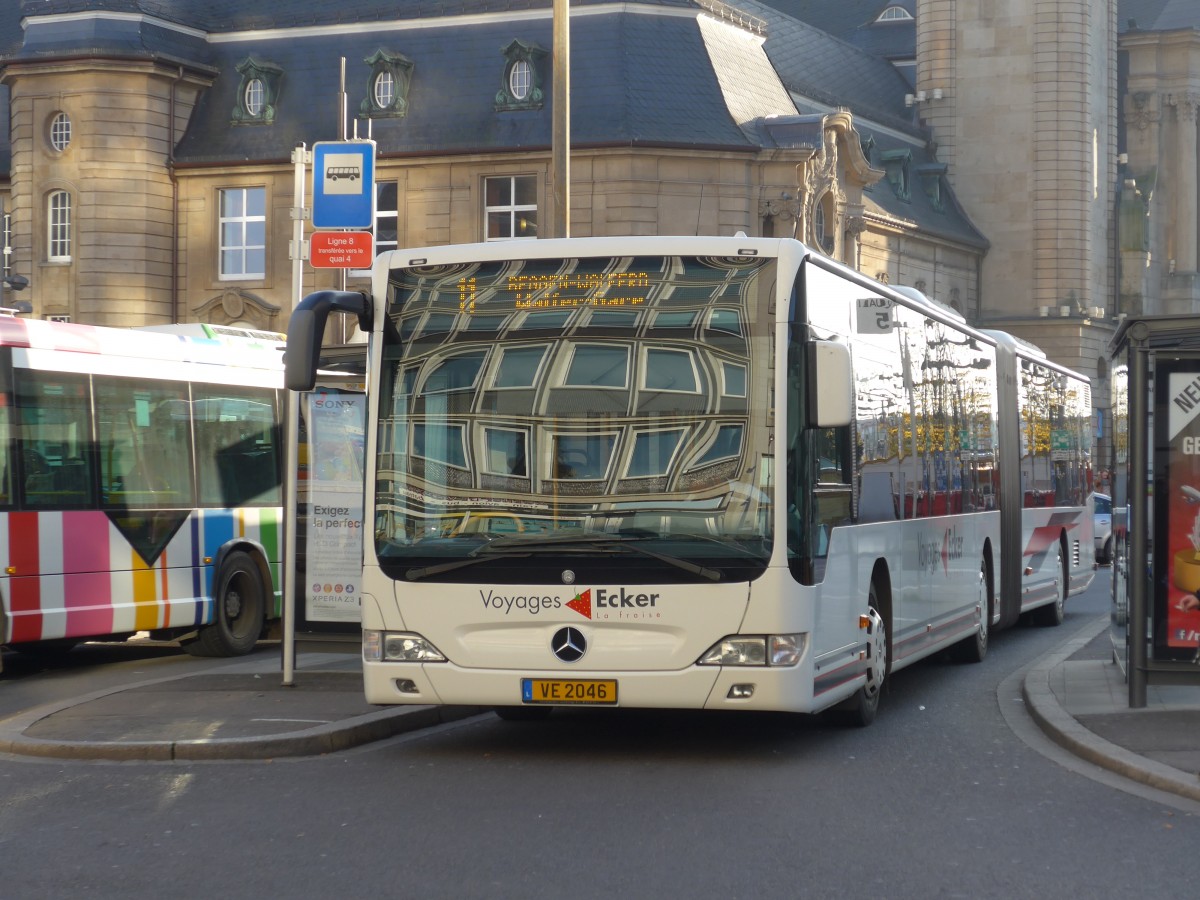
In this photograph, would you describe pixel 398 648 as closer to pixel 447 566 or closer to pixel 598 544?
pixel 447 566

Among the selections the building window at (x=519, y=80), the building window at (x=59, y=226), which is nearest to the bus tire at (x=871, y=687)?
the building window at (x=519, y=80)

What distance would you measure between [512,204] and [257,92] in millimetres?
7590

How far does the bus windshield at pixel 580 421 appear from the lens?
10.4 meters

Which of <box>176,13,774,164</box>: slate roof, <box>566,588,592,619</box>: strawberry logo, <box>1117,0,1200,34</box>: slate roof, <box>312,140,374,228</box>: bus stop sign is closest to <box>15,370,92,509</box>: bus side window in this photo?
<box>312,140,374,228</box>: bus stop sign

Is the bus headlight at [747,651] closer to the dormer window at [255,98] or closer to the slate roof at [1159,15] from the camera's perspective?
the dormer window at [255,98]

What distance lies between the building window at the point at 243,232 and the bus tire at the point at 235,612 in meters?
34.4

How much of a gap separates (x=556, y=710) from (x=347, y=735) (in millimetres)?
2518

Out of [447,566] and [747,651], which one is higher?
A: [447,566]

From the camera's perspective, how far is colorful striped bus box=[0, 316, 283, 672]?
1560cm

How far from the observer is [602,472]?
10.4 m

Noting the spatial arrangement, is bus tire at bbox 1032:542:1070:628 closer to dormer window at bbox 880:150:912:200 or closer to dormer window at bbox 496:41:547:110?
dormer window at bbox 496:41:547:110

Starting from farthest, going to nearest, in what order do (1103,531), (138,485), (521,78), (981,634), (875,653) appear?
(521,78)
(1103,531)
(981,634)
(138,485)
(875,653)

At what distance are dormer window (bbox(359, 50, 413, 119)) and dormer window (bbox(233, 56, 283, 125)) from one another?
8.15 feet

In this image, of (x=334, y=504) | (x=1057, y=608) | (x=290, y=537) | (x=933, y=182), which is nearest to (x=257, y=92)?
(x=933, y=182)
